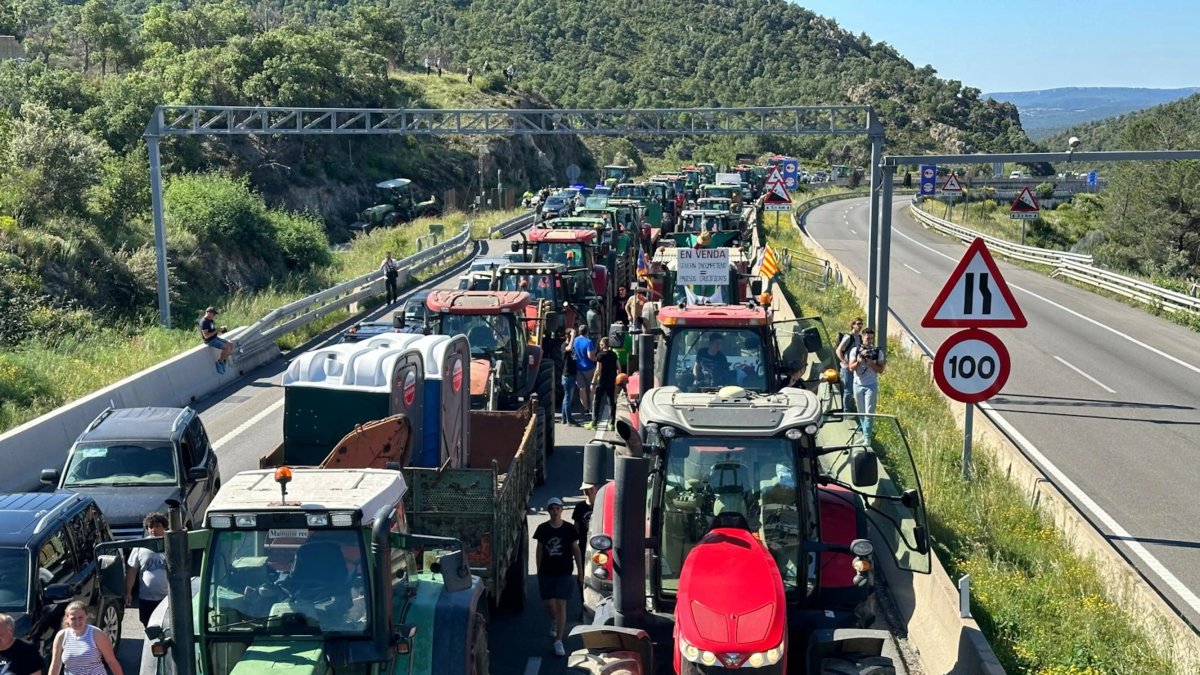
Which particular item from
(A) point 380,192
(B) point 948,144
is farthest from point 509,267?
(B) point 948,144

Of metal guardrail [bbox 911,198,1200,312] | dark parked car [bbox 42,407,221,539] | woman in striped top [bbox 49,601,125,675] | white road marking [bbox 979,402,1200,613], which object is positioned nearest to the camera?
woman in striped top [bbox 49,601,125,675]

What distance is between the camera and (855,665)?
763 centimetres

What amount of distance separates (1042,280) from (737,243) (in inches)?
605

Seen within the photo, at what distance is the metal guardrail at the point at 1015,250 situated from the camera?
47750mm

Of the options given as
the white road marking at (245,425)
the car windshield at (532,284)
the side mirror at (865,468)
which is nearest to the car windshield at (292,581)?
the side mirror at (865,468)

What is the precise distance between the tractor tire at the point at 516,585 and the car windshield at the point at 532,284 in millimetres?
10606

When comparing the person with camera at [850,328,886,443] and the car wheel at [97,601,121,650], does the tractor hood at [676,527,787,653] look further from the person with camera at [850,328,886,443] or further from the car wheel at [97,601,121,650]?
the person with camera at [850,328,886,443]

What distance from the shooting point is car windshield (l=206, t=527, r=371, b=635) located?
23.0 ft

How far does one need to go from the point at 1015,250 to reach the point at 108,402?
143ft

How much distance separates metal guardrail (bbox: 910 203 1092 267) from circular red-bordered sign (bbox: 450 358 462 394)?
2610 centimetres

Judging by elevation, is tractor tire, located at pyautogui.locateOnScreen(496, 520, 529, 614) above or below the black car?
below

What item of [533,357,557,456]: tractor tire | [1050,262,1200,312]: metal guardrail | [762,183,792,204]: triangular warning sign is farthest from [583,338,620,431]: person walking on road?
[1050,262,1200,312]: metal guardrail

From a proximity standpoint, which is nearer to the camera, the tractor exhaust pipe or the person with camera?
the tractor exhaust pipe

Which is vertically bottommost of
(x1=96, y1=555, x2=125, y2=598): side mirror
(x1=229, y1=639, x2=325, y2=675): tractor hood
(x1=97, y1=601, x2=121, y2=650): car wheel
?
(x1=97, y1=601, x2=121, y2=650): car wheel
